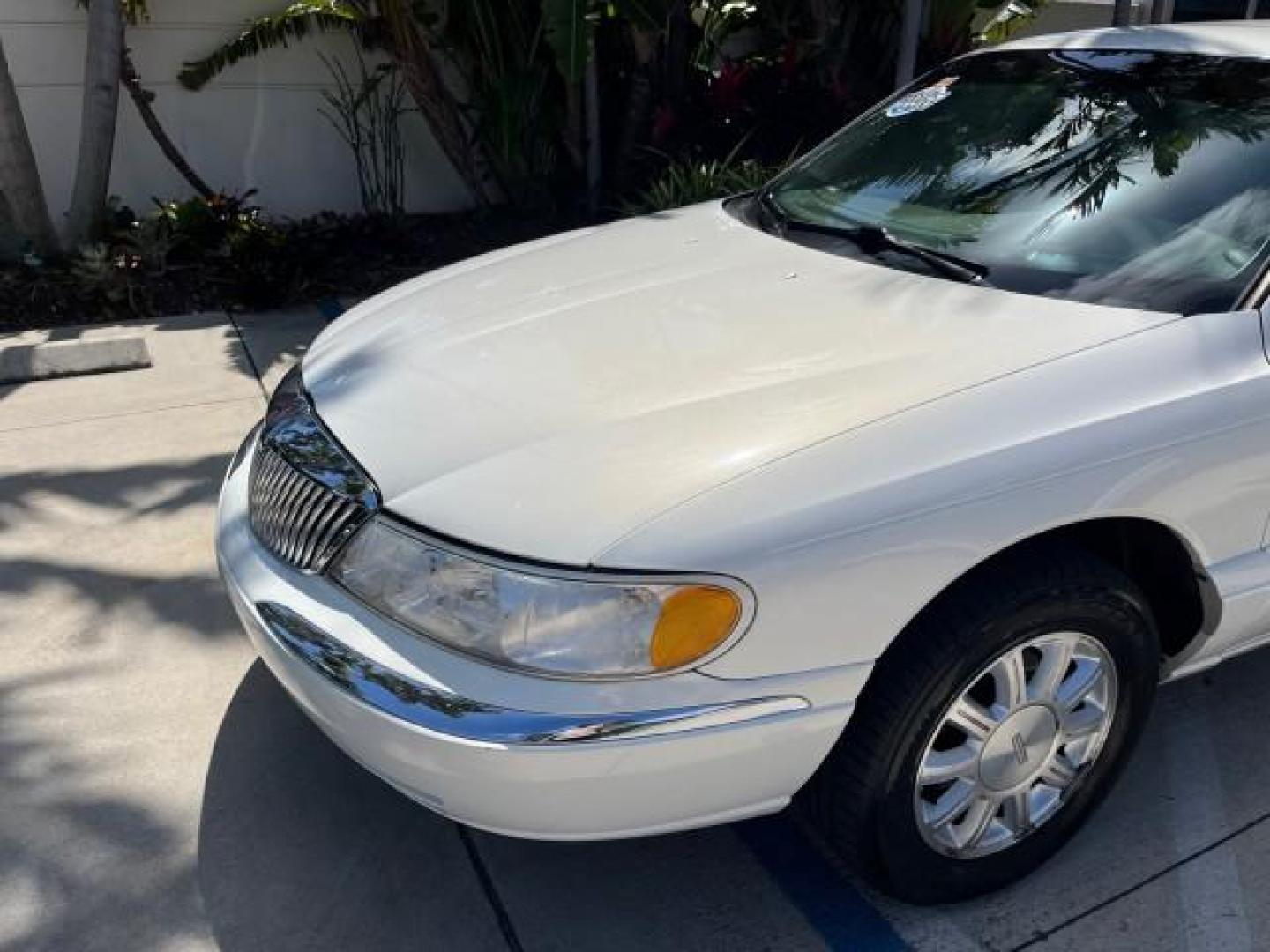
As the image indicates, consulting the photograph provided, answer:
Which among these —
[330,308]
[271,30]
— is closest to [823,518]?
[330,308]

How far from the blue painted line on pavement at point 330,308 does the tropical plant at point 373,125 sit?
49.1 inches

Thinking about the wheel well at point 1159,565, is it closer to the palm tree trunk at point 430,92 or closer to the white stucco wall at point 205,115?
the palm tree trunk at point 430,92

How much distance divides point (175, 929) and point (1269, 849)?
97.8 inches

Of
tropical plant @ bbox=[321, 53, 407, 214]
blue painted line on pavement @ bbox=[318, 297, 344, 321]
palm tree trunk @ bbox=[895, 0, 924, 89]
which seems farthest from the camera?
tropical plant @ bbox=[321, 53, 407, 214]

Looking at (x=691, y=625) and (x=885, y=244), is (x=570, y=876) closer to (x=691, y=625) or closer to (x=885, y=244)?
(x=691, y=625)

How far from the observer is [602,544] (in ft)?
6.75

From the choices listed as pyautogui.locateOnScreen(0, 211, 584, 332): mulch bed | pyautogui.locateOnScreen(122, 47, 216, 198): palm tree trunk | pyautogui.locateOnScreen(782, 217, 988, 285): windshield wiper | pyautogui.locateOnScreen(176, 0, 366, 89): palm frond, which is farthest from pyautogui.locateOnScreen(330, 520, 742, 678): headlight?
pyautogui.locateOnScreen(176, 0, 366, 89): palm frond

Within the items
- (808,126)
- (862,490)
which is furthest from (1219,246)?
(808,126)

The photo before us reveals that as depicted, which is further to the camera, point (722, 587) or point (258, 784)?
point (258, 784)

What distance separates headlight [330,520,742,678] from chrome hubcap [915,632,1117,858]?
2.01 feet

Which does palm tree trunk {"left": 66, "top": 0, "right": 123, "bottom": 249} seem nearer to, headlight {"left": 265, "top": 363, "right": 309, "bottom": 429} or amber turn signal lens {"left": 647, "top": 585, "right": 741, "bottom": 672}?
headlight {"left": 265, "top": 363, "right": 309, "bottom": 429}

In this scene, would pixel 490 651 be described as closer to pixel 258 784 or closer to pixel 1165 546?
pixel 258 784

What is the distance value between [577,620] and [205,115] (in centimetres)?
675

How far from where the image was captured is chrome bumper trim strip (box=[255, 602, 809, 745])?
202 centimetres
